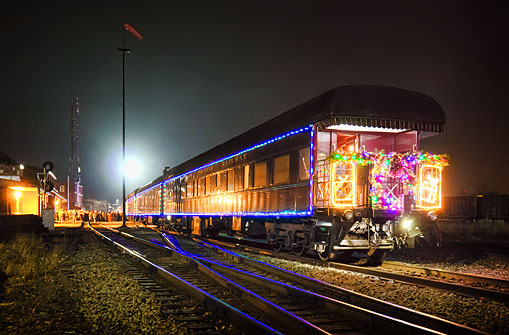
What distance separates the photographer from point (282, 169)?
13.0 meters

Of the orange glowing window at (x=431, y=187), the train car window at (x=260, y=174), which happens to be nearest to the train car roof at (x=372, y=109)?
the orange glowing window at (x=431, y=187)

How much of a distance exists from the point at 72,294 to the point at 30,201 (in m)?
36.6

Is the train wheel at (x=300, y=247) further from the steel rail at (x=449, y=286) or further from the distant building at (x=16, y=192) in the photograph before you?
the distant building at (x=16, y=192)

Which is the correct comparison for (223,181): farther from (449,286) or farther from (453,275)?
(449,286)

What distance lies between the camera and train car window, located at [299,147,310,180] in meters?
11.5

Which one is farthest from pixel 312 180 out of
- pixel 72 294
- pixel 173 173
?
pixel 173 173

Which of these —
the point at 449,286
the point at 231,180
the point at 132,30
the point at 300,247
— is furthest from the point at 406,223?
the point at 132,30

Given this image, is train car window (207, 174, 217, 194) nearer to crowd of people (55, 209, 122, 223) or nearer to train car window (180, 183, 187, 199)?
train car window (180, 183, 187, 199)

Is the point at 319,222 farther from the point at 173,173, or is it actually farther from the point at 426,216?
the point at 173,173

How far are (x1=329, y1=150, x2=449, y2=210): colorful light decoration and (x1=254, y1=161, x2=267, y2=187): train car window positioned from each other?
3887mm

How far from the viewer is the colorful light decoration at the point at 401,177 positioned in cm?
1102

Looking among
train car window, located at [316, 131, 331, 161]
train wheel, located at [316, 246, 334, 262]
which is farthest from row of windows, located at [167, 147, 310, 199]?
train wheel, located at [316, 246, 334, 262]

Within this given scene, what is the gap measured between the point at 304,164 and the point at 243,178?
4.61m

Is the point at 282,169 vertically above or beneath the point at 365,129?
beneath
